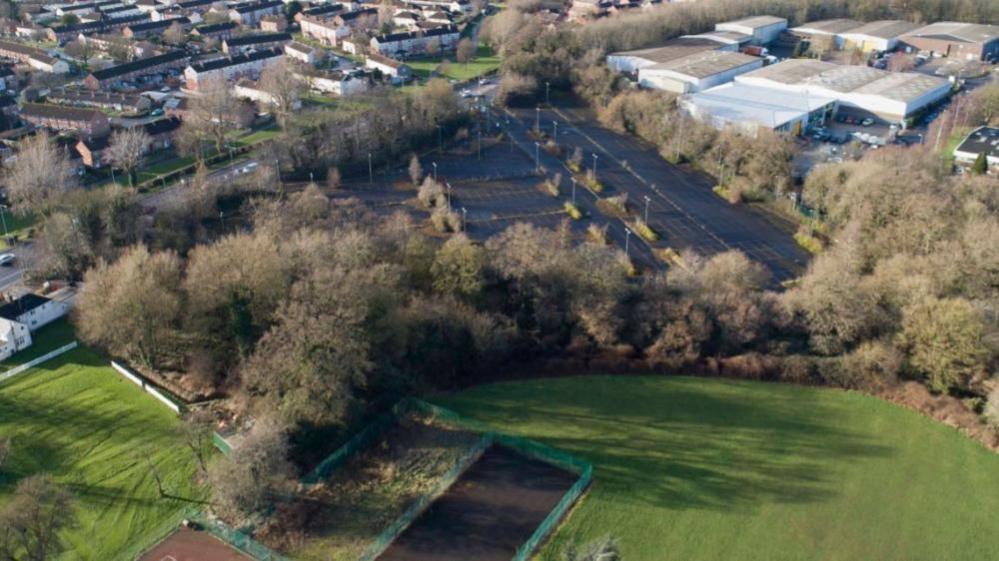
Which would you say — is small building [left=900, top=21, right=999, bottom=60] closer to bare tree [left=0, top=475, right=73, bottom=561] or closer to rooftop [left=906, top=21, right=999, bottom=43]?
rooftop [left=906, top=21, right=999, bottom=43]

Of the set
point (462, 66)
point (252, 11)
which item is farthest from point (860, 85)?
point (252, 11)

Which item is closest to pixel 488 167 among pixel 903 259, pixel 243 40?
pixel 903 259

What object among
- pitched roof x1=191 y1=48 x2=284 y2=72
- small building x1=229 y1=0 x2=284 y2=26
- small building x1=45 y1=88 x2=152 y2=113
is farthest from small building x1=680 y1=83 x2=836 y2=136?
small building x1=229 y1=0 x2=284 y2=26

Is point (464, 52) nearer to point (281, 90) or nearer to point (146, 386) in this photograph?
point (281, 90)

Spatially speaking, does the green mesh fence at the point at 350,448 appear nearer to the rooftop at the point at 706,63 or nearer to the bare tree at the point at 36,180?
the bare tree at the point at 36,180

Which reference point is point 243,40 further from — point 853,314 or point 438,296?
point 853,314

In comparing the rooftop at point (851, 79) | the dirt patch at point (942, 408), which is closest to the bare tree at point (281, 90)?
the rooftop at point (851, 79)

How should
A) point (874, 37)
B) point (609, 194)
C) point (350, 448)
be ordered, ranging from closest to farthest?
point (350, 448), point (609, 194), point (874, 37)
